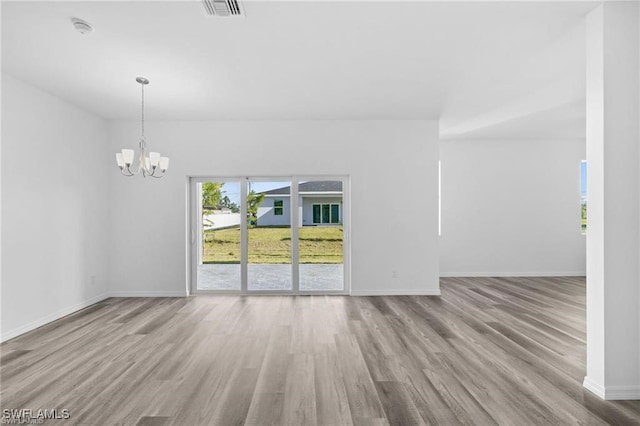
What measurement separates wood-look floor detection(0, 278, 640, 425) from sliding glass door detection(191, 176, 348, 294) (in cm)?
75

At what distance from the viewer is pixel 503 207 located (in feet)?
22.8

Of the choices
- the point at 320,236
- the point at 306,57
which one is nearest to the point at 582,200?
the point at 320,236

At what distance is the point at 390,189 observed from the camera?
544 cm

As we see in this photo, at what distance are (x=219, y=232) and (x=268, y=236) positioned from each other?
2.69 ft

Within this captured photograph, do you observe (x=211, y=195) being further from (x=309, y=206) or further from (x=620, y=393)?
(x=620, y=393)

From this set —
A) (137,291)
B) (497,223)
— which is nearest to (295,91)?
(137,291)

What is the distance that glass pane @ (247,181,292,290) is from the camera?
5.54 m

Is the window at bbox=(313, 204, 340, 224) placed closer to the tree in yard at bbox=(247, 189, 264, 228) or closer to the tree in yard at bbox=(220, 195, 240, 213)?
the tree in yard at bbox=(247, 189, 264, 228)

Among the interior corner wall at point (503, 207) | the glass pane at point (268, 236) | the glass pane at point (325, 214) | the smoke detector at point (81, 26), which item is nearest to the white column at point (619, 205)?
the glass pane at point (325, 214)

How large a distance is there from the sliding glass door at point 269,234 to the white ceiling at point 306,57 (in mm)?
1210

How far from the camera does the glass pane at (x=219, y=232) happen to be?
5570mm

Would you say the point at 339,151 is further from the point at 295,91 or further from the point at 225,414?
the point at 225,414

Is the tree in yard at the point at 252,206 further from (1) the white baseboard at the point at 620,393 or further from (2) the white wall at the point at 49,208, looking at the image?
(1) the white baseboard at the point at 620,393

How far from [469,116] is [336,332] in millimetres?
3884
